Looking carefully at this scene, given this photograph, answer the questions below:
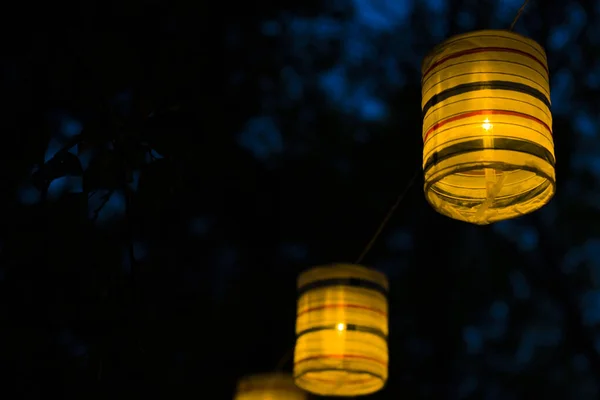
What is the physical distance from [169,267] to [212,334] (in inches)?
23.6

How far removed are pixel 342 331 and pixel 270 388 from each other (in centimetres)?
103

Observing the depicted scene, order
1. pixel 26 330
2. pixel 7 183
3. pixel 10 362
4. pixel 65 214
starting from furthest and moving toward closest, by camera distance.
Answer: pixel 10 362 < pixel 26 330 < pixel 7 183 < pixel 65 214

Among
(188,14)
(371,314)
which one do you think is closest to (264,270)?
(188,14)

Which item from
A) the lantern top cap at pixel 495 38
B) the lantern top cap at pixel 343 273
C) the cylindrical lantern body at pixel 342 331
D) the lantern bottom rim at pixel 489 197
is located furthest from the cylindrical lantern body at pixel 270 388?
the lantern top cap at pixel 495 38

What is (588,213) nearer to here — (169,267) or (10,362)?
(169,267)

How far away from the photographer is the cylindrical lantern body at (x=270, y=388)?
4145mm

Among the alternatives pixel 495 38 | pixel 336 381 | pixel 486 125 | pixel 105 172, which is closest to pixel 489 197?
pixel 486 125

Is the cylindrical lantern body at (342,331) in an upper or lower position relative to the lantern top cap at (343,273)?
lower

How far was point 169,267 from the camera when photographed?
20.5 feet

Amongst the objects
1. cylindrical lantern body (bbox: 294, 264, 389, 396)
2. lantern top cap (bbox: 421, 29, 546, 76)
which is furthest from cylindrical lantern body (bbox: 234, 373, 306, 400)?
lantern top cap (bbox: 421, 29, 546, 76)

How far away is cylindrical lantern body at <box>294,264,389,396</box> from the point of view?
3.24m

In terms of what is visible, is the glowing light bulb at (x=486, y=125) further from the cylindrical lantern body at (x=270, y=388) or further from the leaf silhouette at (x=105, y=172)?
the cylindrical lantern body at (x=270, y=388)

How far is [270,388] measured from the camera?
13.6 ft

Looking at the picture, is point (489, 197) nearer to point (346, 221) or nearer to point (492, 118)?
point (492, 118)
